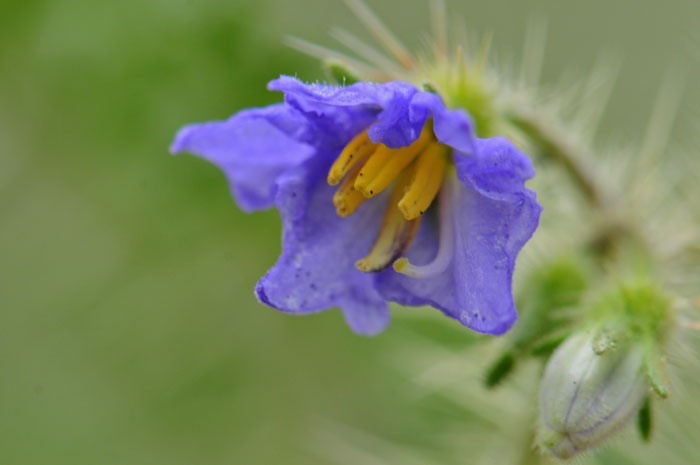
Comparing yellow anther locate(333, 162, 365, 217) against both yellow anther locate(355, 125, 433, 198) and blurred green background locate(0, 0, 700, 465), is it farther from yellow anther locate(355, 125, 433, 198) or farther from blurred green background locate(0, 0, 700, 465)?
blurred green background locate(0, 0, 700, 465)

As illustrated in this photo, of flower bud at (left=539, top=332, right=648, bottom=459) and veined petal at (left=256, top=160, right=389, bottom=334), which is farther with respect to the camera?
veined petal at (left=256, top=160, right=389, bottom=334)

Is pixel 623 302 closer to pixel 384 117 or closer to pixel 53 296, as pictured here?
pixel 384 117

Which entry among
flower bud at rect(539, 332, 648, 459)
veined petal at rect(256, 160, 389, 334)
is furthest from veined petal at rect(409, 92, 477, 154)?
flower bud at rect(539, 332, 648, 459)

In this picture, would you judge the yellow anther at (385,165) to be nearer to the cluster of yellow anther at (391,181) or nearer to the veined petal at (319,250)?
the cluster of yellow anther at (391,181)

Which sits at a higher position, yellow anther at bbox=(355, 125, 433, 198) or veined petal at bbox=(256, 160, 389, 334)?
yellow anther at bbox=(355, 125, 433, 198)

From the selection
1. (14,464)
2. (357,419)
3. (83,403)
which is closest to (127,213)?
(83,403)

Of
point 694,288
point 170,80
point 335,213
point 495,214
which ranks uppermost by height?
point 495,214

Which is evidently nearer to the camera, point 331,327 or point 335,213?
point 335,213
